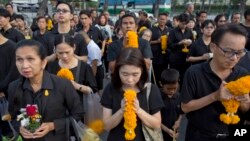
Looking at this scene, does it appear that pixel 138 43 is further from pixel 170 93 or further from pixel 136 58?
pixel 136 58

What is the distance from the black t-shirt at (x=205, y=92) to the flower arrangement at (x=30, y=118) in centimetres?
110

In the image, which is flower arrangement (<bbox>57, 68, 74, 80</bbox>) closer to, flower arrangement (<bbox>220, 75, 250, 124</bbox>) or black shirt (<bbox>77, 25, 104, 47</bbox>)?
flower arrangement (<bbox>220, 75, 250, 124</bbox>)

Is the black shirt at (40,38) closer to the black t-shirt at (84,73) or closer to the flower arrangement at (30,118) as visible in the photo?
the black t-shirt at (84,73)

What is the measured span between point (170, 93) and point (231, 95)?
1.83 metres

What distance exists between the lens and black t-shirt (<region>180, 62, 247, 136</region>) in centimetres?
245

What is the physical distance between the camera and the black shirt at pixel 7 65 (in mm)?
4195

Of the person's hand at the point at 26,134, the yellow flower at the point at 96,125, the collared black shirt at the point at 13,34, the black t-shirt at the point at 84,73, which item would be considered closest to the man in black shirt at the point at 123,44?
the black t-shirt at the point at 84,73

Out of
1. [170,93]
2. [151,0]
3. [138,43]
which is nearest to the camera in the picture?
[170,93]

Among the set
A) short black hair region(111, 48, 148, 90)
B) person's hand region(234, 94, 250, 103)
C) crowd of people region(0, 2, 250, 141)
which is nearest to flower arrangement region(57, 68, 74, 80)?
crowd of people region(0, 2, 250, 141)

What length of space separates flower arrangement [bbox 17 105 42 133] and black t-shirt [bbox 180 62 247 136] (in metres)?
1.10

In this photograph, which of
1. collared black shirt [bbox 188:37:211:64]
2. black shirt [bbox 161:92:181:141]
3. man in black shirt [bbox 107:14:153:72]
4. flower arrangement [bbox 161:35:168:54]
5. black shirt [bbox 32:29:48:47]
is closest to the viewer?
black shirt [bbox 161:92:181:141]

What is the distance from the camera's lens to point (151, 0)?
30.2 meters

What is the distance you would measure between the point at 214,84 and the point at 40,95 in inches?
54.0

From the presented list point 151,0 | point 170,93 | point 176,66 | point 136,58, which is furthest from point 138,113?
point 151,0
